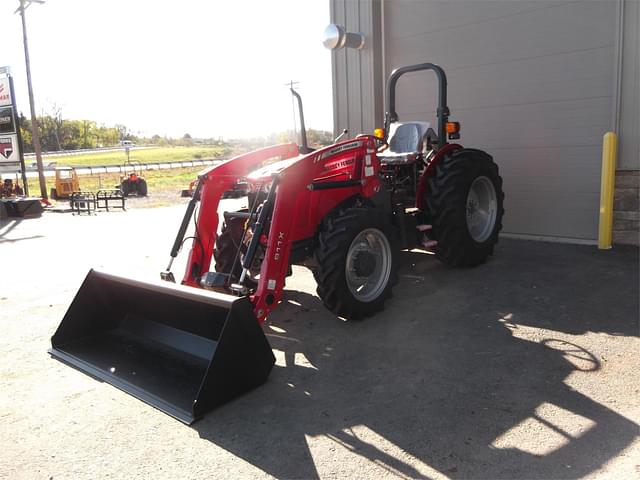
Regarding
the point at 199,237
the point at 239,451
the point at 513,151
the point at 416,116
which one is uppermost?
the point at 416,116

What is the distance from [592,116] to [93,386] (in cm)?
679

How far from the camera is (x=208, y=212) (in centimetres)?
498

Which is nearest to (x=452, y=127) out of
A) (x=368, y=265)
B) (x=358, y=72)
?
(x=368, y=265)

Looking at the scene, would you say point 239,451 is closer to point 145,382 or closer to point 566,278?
point 145,382

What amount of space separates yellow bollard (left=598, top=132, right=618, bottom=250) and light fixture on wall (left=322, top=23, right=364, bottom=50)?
171 inches

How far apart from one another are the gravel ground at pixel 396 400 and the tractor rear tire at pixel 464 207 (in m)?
0.56

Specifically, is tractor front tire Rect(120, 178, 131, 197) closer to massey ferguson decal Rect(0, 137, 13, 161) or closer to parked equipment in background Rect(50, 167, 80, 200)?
parked equipment in background Rect(50, 167, 80, 200)

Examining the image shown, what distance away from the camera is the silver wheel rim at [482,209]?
22.2 ft

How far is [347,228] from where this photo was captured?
4.59 m

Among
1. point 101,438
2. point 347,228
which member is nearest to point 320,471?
point 101,438

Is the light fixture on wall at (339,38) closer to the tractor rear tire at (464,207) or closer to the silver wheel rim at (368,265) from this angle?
the tractor rear tire at (464,207)

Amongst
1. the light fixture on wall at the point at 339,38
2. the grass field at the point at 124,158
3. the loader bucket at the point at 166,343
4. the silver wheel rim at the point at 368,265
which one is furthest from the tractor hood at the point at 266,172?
the grass field at the point at 124,158

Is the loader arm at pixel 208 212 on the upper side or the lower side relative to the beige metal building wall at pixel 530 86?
lower

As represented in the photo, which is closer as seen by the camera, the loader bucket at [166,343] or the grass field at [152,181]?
the loader bucket at [166,343]
